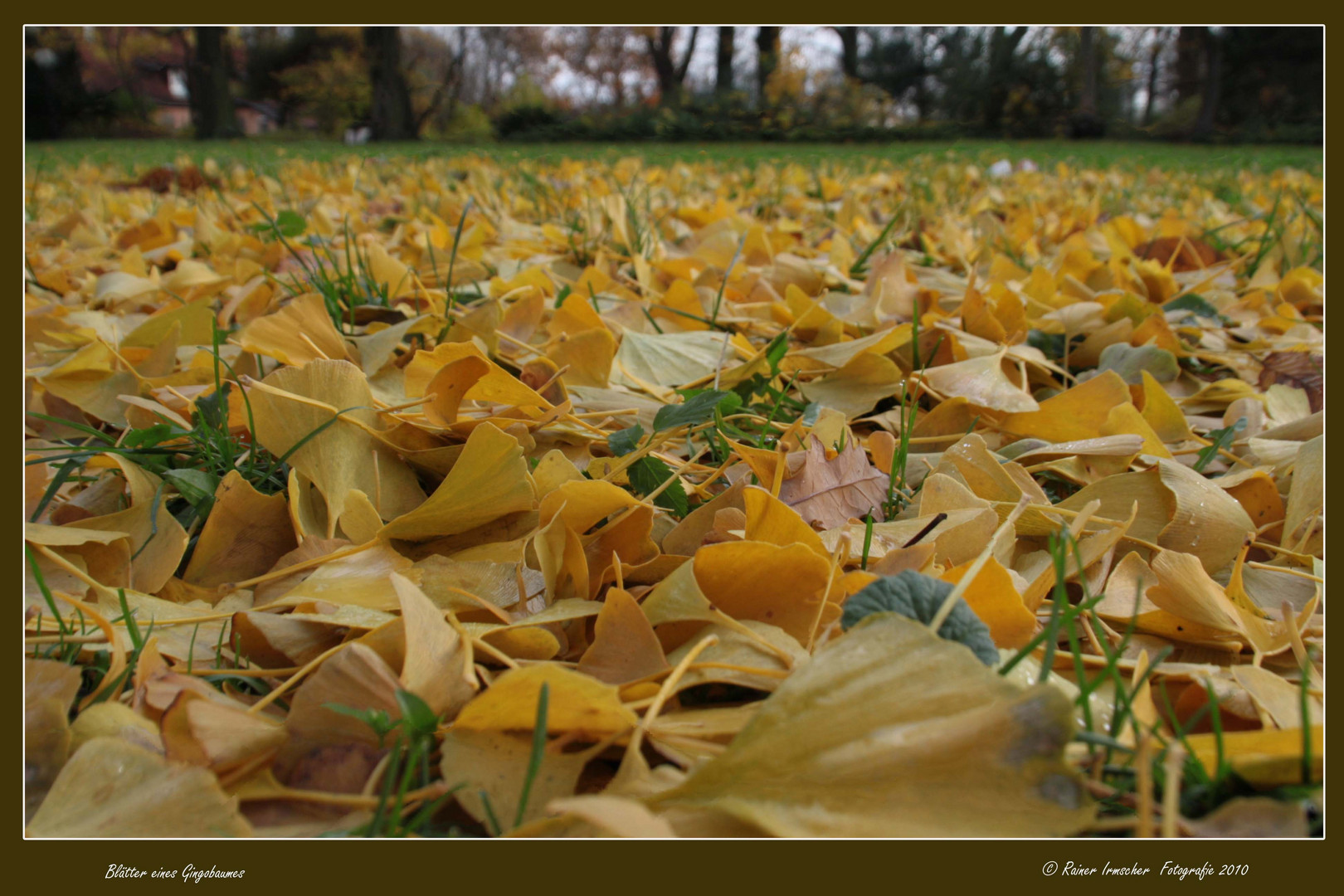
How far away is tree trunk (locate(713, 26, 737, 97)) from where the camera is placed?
38.2 feet

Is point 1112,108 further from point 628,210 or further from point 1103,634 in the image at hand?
point 1103,634

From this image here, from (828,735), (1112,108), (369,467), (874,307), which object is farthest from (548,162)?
(1112,108)

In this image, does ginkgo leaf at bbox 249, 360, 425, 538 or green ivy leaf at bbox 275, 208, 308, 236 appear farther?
green ivy leaf at bbox 275, 208, 308, 236

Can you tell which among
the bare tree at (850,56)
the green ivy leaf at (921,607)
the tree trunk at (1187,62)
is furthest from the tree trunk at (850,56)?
the green ivy leaf at (921,607)

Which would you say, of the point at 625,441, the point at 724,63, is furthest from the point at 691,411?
the point at 724,63

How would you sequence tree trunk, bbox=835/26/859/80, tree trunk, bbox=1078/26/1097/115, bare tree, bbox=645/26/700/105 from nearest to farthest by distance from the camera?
tree trunk, bbox=1078/26/1097/115, tree trunk, bbox=835/26/859/80, bare tree, bbox=645/26/700/105

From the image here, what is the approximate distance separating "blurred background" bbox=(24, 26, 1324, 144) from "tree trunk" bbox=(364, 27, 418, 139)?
5 centimetres

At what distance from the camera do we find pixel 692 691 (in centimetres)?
50

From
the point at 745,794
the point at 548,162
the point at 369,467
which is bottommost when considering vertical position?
→ the point at 745,794

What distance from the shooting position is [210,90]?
11312 millimetres

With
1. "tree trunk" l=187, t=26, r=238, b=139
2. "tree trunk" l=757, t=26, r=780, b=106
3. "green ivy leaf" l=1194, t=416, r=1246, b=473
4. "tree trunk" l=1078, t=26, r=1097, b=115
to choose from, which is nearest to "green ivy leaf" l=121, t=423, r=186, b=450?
"green ivy leaf" l=1194, t=416, r=1246, b=473

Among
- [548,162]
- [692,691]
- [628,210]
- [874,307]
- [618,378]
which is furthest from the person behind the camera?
[548,162]

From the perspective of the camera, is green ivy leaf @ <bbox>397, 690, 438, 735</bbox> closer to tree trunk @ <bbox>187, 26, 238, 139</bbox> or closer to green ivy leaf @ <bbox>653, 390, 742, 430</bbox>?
green ivy leaf @ <bbox>653, 390, 742, 430</bbox>

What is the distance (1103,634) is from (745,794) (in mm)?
277
